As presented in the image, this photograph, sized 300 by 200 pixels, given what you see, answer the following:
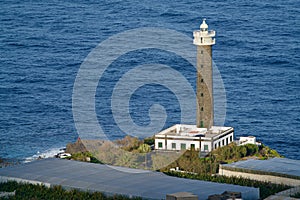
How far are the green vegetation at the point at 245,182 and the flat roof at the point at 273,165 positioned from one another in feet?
15.1

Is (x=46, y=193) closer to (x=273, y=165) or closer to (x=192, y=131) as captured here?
(x=273, y=165)

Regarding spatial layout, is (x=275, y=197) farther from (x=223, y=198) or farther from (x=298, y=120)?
(x=298, y=120)

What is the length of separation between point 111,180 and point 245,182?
15.4 m

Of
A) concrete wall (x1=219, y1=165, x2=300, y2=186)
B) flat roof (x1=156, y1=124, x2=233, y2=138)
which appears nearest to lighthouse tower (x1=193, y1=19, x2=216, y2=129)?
flat roof (x1=156, y1=124, x2=233, y2=138)

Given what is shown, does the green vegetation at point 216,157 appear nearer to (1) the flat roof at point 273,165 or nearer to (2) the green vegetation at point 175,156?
(2) the green vegetation at point 175,156

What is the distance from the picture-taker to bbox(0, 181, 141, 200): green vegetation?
118 m

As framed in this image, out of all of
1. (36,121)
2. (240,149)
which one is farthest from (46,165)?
(36,121)

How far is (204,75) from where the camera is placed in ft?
513

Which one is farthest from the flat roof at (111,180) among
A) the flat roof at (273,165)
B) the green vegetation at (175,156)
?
the flat roof at (273,165)

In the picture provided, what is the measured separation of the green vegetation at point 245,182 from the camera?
12131 centimetres

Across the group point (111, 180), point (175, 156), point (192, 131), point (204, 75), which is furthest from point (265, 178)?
point (204, 75)

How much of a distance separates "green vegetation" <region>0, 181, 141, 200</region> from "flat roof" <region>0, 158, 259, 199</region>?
1.20 metres

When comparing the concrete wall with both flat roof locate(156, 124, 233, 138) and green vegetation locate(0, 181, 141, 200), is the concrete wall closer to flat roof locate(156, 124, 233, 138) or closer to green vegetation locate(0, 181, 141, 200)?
flat roof locate(156, 124, 233, 138)

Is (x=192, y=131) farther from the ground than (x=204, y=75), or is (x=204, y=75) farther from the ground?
(x=204, y=75)
